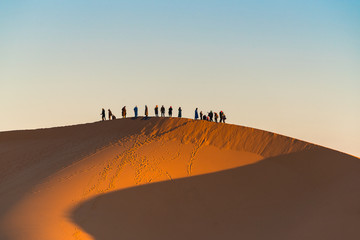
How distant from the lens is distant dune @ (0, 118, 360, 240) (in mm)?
24328

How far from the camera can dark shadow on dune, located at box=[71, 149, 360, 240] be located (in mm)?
24484

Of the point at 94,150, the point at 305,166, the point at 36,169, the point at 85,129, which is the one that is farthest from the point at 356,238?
the point at 85,129

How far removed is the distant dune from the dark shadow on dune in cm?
5

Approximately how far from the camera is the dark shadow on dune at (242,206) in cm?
2448

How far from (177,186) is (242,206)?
3.87 metres

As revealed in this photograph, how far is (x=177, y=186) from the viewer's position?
28.4 metres

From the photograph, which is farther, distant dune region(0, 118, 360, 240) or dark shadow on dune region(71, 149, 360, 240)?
dark shadow on dune region(71, 149, 360, 240)

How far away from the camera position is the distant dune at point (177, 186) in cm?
2433

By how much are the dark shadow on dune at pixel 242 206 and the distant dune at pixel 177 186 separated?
0.18 ft

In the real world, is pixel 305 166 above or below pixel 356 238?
above

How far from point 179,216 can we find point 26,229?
26.7 feet

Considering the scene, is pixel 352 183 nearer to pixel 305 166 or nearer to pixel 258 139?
pixel 305 166

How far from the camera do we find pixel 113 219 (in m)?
24.5

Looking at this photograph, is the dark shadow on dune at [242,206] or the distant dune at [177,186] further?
the dark shadow on dune at [242,206]
